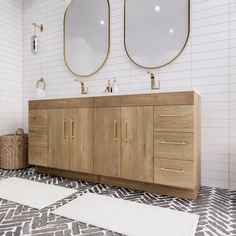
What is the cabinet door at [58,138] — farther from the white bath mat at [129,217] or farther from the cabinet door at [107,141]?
the white bath mat at [129,217]

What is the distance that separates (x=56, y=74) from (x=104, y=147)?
5.04 feet

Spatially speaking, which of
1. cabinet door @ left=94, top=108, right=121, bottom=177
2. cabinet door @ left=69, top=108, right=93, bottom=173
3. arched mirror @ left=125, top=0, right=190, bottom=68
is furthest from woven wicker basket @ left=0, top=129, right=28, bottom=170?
arched mirror @ left=125, top=0, right=190, bottom=68

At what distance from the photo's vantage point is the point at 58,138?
2.37 metres

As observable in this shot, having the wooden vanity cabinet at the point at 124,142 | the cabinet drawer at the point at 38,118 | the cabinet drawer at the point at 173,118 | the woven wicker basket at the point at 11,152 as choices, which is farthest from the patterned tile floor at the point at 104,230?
the woven wicker basket at the point at 11,152

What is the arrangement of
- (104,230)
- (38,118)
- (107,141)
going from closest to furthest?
(104,230) → (107,141) → (38,118)

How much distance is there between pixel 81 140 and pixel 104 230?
3.47 ft

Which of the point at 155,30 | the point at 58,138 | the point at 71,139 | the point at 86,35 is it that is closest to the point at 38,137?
the point at 58,138

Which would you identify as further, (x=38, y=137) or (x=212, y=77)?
(x=38, y=137)

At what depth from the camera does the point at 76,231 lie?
1.30 m

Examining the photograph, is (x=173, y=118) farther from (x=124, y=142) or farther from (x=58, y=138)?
(x=58, y=138)

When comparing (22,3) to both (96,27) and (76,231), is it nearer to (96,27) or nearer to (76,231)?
(96,27)

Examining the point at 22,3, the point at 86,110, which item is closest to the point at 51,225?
the point at 86,110

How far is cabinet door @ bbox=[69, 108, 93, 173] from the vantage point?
2172mm

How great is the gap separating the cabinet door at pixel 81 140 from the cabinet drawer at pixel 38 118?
377mm
